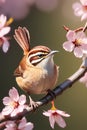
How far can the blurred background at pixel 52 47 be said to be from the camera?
6.51 ft

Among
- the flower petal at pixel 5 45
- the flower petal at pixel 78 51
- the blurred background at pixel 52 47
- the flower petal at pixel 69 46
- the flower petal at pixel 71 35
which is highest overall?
the blurred background at pixel 52 47

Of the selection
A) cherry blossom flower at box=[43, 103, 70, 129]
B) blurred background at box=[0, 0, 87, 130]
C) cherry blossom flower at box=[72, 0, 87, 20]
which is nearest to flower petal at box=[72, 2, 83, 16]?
cherry blossom flower at box=[72, 0, 87, 20]

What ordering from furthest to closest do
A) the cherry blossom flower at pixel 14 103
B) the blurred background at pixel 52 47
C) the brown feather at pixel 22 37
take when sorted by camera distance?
the blurred background at pixel 52 47, the brown feather at pixel 22 37, the cherry blossom flower at pixel 14 103

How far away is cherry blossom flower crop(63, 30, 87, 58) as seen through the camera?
48.4 inches

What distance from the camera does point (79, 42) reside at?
4.10ft

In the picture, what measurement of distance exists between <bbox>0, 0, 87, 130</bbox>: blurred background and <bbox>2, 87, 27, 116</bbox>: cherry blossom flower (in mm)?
605

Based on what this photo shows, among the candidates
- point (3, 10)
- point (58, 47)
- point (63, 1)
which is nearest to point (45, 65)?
point (3, 10)

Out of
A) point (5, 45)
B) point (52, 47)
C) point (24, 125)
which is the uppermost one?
point (52, 47)

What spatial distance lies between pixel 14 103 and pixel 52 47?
74 cm

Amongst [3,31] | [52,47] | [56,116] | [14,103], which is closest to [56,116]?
[56,116]

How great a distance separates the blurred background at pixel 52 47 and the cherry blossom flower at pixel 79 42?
1.86 feet

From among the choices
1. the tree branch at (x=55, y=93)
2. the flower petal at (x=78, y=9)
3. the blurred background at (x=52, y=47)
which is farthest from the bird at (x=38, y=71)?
the blurred background at (x=52, y=47)

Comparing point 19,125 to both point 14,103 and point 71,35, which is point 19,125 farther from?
point 71,35

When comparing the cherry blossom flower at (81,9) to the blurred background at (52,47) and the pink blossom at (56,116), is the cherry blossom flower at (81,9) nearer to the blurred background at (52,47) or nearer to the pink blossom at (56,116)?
the pink blossom at (56,116)
